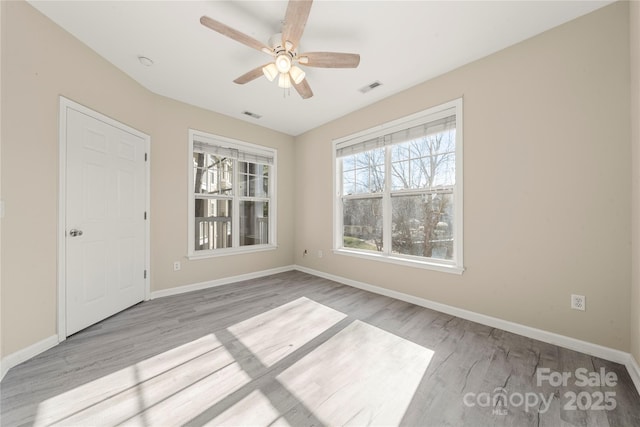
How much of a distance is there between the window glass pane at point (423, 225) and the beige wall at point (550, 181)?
0.25 metres

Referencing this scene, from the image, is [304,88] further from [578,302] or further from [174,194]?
[578,302]

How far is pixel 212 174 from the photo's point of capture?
12.6 feet

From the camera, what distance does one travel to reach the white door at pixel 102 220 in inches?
87.9

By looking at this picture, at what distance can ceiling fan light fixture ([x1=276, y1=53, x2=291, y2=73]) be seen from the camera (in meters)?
1.96

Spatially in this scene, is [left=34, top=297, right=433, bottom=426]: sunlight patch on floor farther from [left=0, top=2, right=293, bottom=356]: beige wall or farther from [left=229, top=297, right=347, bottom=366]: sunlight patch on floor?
[left=0, top=2, right=293, bottom=356]: beige wall

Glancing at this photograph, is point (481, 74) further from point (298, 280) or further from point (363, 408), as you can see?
point (298, 280)

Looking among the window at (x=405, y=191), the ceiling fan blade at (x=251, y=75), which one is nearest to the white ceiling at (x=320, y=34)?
the ceiling fan blade at (x=251, y=75)

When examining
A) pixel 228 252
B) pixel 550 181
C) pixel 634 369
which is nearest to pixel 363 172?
pixel 550 181

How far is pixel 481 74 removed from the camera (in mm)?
2469

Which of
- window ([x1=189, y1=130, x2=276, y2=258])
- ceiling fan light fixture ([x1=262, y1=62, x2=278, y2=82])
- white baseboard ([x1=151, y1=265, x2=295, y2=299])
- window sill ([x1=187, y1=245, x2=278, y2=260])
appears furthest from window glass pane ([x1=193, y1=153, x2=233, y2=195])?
ceiling fan light fixture ([x1=262, y1=62, x2=278, y2=82])

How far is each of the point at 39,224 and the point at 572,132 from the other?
4573 millimetres

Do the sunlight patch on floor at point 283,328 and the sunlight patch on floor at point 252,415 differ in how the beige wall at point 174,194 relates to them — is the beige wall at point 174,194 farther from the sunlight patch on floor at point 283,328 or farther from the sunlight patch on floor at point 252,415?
the sunlight patch on floor at point 252,415

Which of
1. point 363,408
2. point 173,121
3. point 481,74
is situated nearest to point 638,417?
point 363,408

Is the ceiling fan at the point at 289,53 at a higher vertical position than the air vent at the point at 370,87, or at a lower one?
lower
